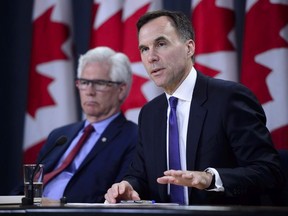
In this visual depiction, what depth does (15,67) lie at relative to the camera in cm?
519

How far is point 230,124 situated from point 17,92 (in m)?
2.75

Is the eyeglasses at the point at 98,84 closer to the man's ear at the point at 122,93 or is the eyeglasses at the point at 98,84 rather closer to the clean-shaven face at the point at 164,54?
the man's ear at the point at 122,93

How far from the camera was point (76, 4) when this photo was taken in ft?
17.0

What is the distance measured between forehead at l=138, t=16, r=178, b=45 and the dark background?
2.01m

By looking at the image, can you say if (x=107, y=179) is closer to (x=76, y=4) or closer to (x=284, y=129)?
(x=284, y=129)

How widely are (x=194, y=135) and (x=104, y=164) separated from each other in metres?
1.11

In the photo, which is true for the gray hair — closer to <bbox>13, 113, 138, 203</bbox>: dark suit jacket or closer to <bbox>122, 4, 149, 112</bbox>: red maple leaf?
<bbox>122, 4, 149, 112</bbox>: red maple leaf

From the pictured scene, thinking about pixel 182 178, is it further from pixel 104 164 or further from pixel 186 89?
pixel 104 164

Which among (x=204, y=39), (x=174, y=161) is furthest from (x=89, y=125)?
(x=174, y=161)

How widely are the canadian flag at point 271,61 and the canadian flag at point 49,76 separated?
1.50 metres

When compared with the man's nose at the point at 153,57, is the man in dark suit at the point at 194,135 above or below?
below

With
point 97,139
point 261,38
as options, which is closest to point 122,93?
point 97,139

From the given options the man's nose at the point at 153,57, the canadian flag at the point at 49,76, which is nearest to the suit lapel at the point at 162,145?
the man's nose at the point at 153,57

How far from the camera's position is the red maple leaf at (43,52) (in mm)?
4805
